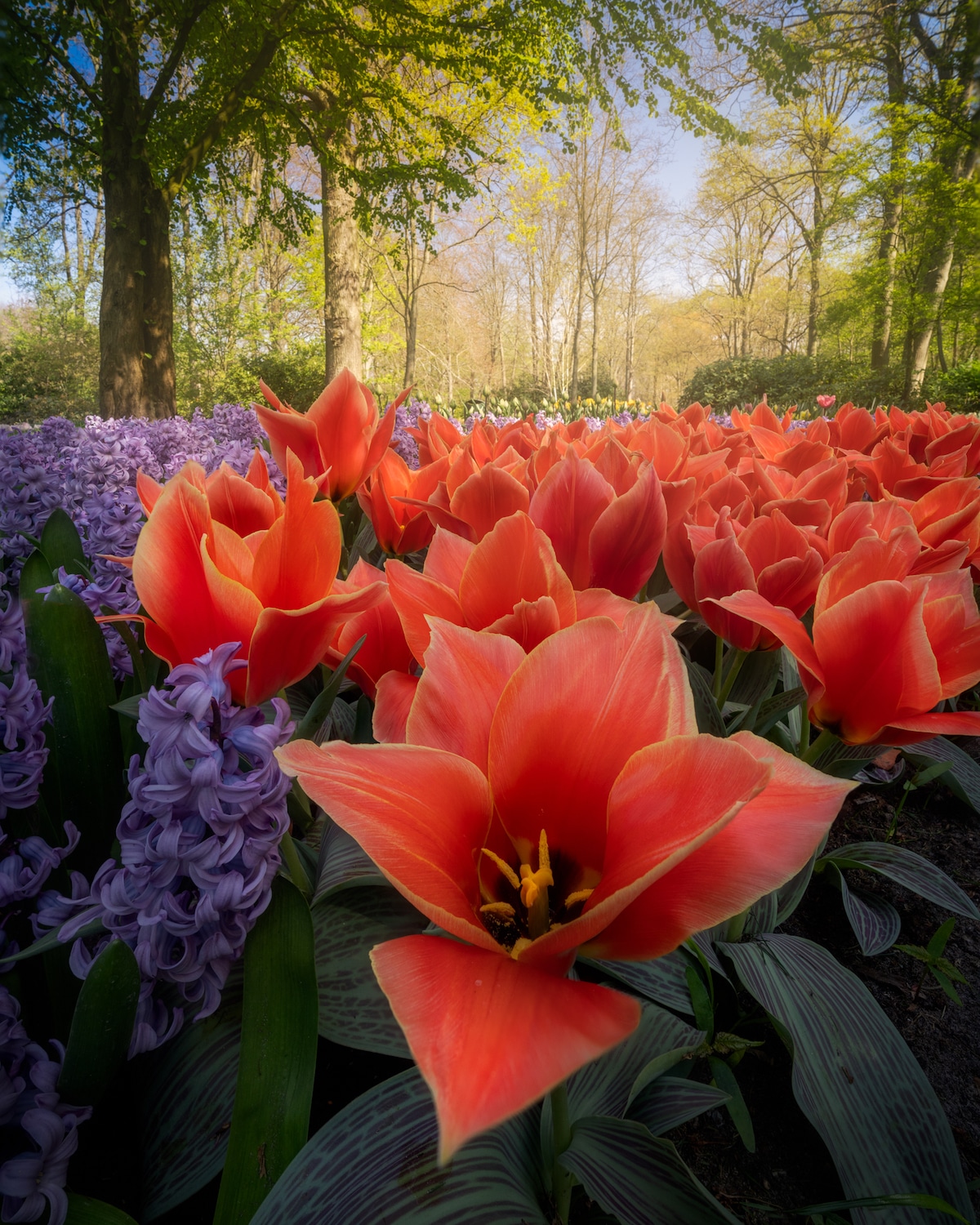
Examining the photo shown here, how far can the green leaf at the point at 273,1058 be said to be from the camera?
62 centimetres

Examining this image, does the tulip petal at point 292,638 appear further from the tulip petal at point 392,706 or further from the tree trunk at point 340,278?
the tree trunk at point 340,278

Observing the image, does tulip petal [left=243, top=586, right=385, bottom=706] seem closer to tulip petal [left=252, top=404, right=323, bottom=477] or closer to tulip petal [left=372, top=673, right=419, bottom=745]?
tulip petal [left=372, top=673, right=419, bottom=745]

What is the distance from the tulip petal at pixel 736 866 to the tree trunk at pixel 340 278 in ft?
43.1

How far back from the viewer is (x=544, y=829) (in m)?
0.60

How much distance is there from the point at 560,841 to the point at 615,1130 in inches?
12.2

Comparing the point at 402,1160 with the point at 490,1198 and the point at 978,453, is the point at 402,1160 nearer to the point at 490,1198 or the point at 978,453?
the point at 490,1198

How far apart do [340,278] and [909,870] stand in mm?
13997

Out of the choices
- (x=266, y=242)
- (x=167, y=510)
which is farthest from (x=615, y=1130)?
(x=266, y=242)

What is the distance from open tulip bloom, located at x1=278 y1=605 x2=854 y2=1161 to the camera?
0.39 m

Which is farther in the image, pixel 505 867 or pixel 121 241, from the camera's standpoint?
pixel 121 241

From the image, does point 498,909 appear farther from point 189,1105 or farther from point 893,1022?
point 893,1022

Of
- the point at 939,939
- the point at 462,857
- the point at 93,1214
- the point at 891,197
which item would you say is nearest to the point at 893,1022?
the point at 939,939

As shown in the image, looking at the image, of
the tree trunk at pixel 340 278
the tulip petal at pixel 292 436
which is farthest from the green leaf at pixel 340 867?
the tree trunk at pixel 340 278

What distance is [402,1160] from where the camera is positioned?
0.64m
